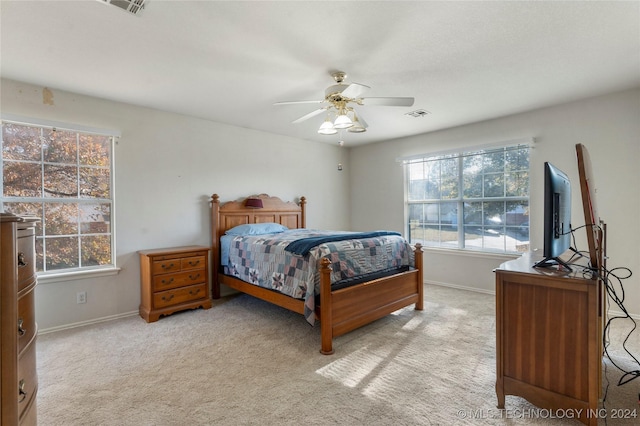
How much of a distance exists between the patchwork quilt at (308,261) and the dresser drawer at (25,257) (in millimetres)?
1815

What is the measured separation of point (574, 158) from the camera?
3625 millimetres

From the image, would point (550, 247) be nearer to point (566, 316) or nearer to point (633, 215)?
point (566, 316)

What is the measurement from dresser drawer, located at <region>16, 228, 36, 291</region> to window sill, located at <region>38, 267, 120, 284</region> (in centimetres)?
227

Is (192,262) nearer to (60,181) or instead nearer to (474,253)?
(60,181)

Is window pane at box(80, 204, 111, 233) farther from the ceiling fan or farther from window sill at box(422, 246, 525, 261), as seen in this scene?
window sill at box(422, 246, 525, 261)

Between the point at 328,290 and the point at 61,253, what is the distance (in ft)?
9.53

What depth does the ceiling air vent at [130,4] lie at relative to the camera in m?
1.82

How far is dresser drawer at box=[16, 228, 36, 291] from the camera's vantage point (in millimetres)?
1157

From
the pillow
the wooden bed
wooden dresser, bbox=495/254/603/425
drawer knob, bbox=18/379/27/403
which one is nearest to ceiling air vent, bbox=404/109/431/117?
the wooden bed

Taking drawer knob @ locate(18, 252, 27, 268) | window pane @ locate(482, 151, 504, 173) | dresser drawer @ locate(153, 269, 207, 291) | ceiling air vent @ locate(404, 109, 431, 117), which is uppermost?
ceiling air vent @ locate(404, 109, 431, 117)

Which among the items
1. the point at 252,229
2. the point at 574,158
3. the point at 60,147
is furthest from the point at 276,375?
the point at 574,158

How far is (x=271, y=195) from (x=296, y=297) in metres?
2.45

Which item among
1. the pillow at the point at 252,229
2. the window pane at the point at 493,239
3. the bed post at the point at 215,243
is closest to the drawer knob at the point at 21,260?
the pillow at the point at 252,229

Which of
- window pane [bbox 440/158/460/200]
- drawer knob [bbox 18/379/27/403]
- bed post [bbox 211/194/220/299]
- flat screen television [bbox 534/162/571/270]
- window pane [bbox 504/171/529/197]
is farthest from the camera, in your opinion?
window pane [bbox 440/158/460/200]
